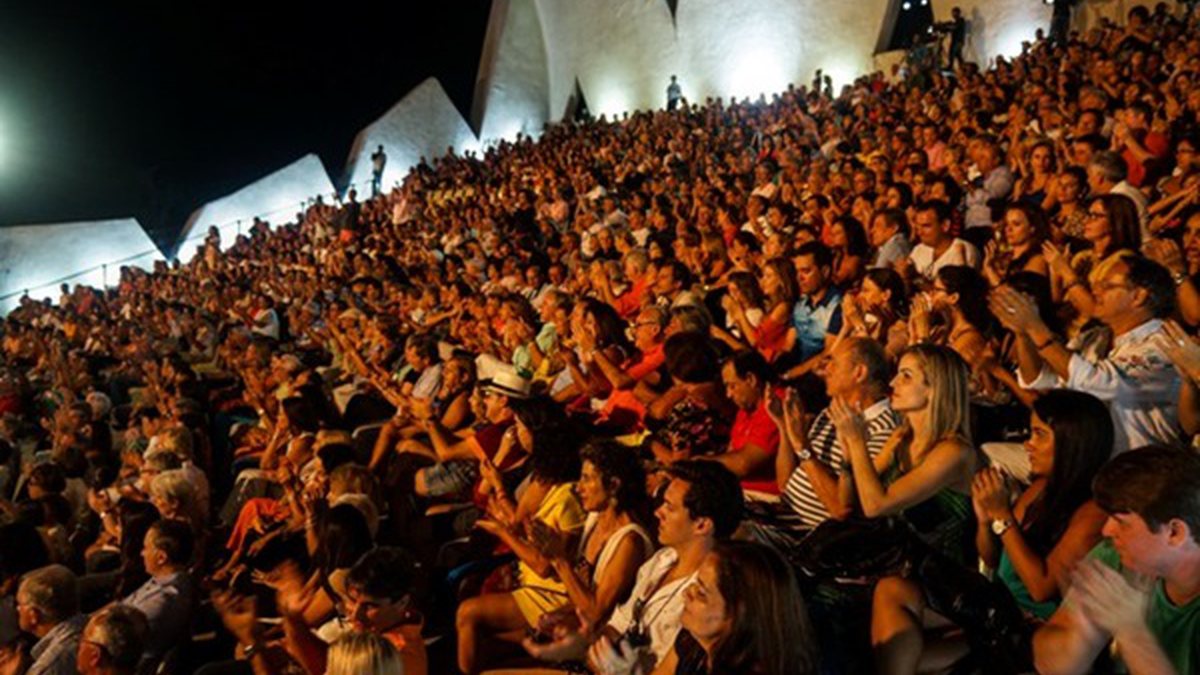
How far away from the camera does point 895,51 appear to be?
22156 mm

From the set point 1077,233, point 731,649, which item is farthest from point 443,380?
point 731,649

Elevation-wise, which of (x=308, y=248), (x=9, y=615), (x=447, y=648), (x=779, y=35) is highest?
(x=779, y=35)

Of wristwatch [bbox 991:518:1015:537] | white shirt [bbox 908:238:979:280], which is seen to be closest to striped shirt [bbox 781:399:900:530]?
wristwatch [bbox 991:518:1015:537]

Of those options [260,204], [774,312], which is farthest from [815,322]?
[260,204]

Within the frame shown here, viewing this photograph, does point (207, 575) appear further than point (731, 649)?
Yes

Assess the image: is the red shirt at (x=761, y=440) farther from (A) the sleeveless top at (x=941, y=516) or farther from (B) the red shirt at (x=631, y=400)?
(B) the red shirt at (x=631, y=400)

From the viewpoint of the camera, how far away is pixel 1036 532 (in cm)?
274

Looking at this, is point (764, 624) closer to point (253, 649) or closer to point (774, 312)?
point (253, 649)

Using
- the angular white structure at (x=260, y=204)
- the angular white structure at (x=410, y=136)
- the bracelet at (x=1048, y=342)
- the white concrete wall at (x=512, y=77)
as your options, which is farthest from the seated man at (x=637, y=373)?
the white concrete wall at (x=512, y=77)

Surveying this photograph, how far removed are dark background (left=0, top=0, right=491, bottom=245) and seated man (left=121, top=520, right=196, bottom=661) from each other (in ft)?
89.8

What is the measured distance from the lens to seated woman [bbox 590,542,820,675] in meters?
2.20

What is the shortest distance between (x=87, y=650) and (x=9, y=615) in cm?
129

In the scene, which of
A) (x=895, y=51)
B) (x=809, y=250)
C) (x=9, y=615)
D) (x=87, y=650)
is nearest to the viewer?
(x=87, y=650)

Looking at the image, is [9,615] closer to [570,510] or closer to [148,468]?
[148,468]
